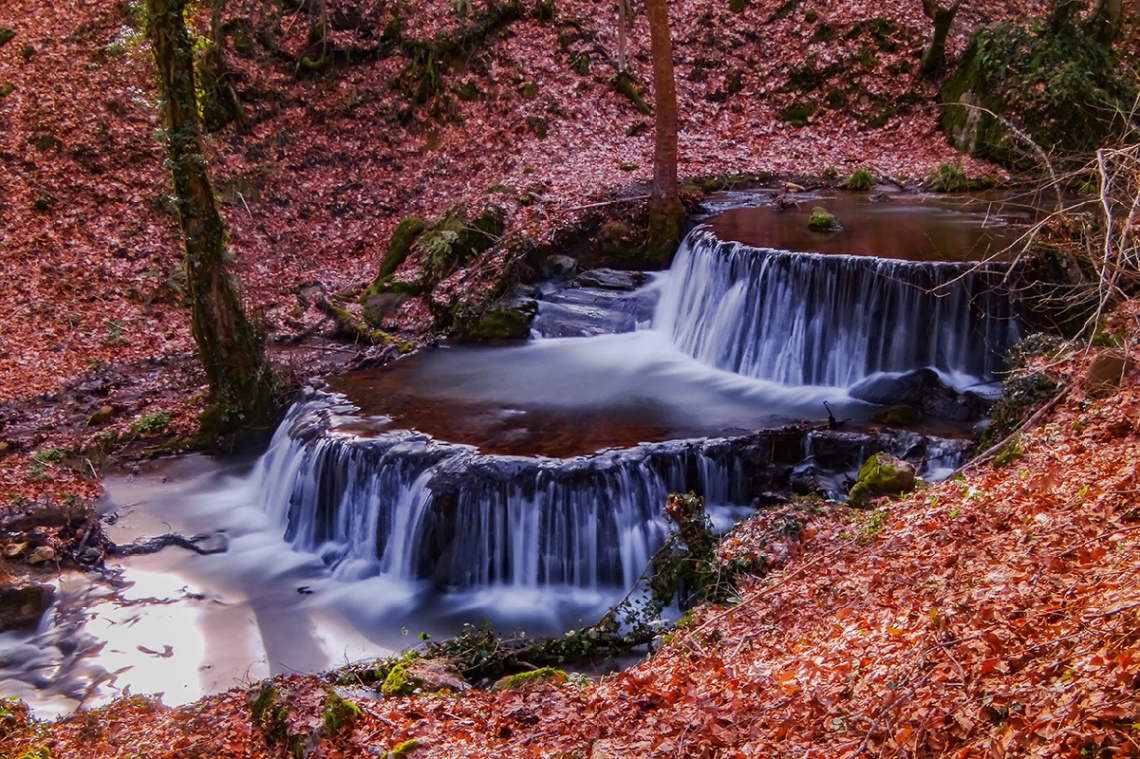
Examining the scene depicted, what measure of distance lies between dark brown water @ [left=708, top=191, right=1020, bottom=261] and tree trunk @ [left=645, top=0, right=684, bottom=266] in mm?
757

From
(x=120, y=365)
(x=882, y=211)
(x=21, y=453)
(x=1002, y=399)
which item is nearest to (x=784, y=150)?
(x=882, y=211)

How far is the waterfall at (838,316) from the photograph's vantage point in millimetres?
10352

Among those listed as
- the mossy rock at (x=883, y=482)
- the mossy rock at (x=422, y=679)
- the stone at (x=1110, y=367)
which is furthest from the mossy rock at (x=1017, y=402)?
the mossy rock at (x=422, y=679)

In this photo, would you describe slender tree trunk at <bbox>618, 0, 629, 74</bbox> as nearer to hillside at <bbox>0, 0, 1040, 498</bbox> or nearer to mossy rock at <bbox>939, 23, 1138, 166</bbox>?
hillside at <bbox>0, 0, 1040, 498</bbox>

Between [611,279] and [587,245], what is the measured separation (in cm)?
89

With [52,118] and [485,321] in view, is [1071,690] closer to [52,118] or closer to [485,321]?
[485,321]

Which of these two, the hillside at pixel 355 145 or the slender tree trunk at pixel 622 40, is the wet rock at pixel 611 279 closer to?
the hillside at pixel 355 145

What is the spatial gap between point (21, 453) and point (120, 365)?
2.53 m

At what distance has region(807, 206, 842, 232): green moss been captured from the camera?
507 inches

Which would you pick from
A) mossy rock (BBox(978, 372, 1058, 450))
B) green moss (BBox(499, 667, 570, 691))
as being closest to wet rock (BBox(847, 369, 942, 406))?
mossy rock (BBox(978, 372, 1058, 450))

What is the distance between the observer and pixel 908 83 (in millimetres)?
18000

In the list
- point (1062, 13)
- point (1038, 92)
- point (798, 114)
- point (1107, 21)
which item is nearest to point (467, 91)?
point (798, 114)

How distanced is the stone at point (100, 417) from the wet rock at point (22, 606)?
12.1 feet

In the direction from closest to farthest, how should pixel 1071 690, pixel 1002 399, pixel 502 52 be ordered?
pixel 1071 690 → pixel 1002 399 → pixel 502 52
